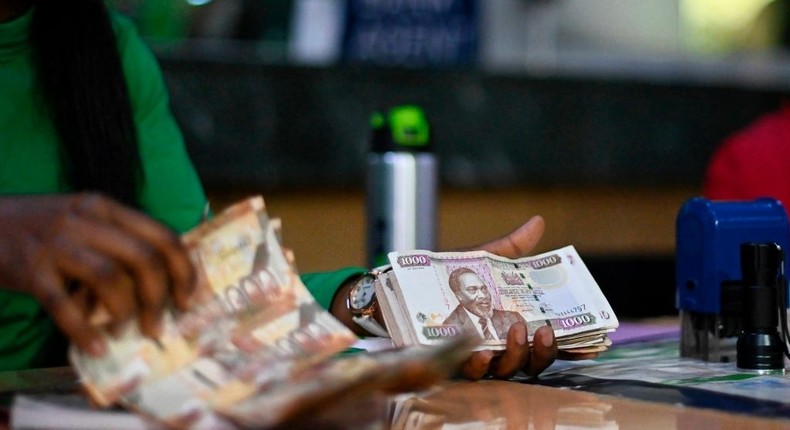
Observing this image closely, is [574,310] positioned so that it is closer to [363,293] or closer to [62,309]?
[363,293]

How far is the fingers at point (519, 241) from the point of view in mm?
1320

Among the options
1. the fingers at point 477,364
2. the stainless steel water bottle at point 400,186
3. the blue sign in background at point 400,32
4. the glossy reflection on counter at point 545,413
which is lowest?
the glossy reflection on counter at point 545,413

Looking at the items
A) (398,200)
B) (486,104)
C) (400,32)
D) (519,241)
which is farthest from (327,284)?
(400,32)

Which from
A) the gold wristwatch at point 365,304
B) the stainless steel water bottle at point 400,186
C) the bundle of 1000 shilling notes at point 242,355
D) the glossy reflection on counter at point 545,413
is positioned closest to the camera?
the bundle of 1000 shilling notes at point 242,355

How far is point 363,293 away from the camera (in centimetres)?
133

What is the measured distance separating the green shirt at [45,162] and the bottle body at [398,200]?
552mm

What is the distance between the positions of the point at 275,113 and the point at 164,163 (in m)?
1.13

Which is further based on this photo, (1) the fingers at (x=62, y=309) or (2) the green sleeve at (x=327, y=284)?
(2) the green sleeve at (x=327, y=284)

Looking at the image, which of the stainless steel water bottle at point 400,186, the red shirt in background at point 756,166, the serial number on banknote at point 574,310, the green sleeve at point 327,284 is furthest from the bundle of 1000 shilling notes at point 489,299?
the red shirt in background at point 756,166

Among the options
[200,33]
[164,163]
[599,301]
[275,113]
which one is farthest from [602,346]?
[200,33]

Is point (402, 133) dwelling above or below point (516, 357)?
above

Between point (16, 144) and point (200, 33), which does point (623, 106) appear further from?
point (16, 144)

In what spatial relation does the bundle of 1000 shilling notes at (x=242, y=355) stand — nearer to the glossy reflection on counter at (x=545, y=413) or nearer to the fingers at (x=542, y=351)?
the glossy reflection on counter at (x=545, y=413)

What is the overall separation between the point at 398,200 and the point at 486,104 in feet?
3.26
